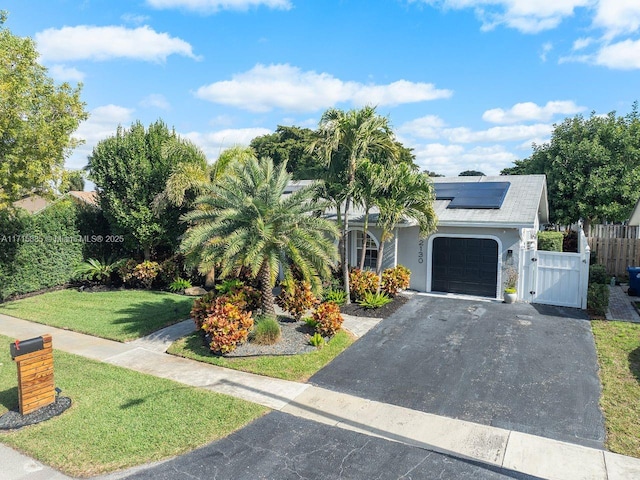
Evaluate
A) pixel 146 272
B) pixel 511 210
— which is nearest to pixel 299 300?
pixel 511 210

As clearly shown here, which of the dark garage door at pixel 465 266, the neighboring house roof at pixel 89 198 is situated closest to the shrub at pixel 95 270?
the neighboring house roof at pixel 89 198

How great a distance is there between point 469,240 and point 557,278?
115 inches

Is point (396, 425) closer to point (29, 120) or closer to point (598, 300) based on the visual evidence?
point (598, 300)

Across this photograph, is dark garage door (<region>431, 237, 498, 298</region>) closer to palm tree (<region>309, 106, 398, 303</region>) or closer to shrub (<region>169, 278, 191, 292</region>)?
palm tree (<region>309, 106, 398, 303</region>)

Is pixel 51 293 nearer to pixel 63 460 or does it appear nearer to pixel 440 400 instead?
pixel 63 460

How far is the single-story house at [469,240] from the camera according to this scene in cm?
1324

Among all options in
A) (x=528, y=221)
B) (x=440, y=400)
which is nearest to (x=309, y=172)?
(x=528, y=221)

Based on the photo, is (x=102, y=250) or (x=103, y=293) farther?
(x=102, y=250)

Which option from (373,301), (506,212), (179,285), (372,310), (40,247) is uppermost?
(506,212)

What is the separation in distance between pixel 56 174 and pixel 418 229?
12127 millimetres

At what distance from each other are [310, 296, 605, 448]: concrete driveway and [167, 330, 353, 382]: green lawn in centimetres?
27

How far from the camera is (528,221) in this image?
1262cm

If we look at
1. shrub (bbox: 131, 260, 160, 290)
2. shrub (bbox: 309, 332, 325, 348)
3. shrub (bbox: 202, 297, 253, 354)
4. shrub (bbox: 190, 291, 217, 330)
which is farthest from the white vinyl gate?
shrub (bbox: 131, 260, 160, 290)

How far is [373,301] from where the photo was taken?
41.3ft
